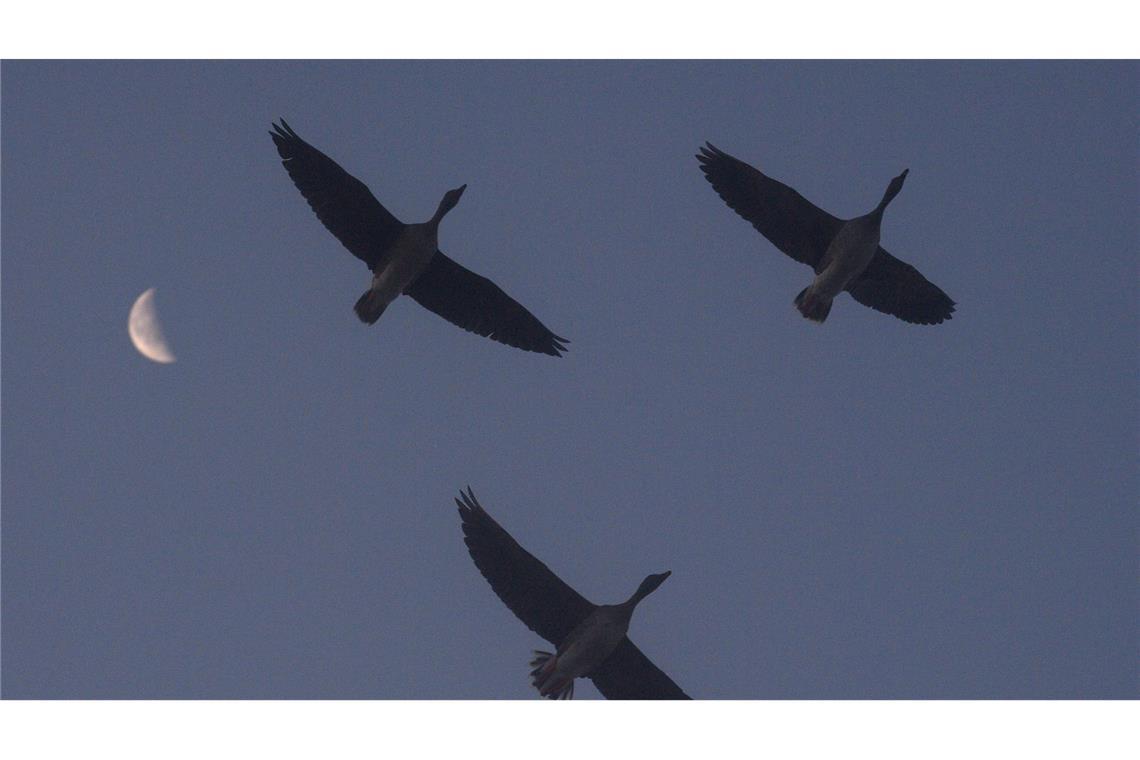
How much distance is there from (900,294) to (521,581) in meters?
6.84

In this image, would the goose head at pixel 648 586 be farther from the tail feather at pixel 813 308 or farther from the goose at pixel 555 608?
the tail feather at pixel 813 308

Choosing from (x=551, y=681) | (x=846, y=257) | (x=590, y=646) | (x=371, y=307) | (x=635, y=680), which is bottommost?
(x=551, y=681)

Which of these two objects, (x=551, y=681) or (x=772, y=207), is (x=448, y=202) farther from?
(x=551, y=681)

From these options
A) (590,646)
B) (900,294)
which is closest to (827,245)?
(900,294)

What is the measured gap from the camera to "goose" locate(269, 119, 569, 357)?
1839 cm

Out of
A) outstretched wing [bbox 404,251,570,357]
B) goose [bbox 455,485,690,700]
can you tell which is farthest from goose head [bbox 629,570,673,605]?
outstretched wing [bbox 404,251,570,357]

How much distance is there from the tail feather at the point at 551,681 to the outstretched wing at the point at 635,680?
479 mm

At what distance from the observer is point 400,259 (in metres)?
18.6

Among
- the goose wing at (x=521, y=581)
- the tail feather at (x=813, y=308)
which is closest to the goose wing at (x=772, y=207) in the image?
the tail feather at (x=813, y=308)

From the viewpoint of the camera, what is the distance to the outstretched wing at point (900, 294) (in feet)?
64.6

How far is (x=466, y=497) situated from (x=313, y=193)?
454 centimetres
